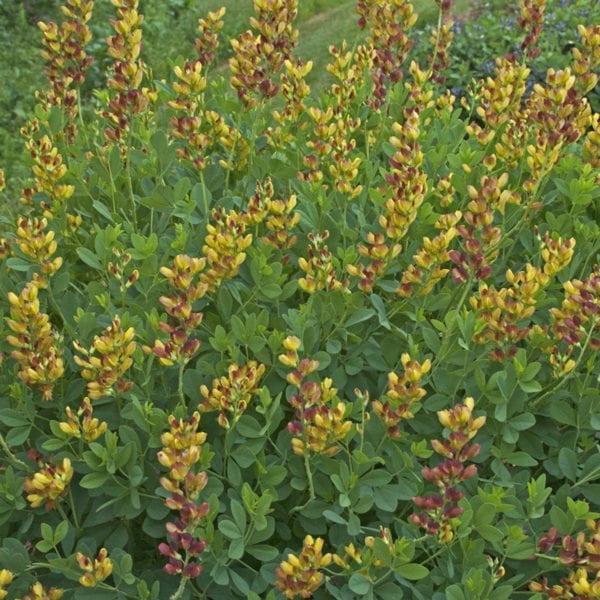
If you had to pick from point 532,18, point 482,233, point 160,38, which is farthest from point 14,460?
point 160,38

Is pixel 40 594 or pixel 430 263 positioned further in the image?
pixel 430 263

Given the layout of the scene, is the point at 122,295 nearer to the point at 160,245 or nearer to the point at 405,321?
the point at 160,245

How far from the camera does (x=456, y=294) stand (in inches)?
88.6

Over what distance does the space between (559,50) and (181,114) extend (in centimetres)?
451

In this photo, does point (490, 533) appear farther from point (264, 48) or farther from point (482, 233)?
point (264, 48)

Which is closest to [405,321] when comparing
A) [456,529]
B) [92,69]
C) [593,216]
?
[456,529]

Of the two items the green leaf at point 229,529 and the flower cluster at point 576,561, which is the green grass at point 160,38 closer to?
the green leaf at point 229,529

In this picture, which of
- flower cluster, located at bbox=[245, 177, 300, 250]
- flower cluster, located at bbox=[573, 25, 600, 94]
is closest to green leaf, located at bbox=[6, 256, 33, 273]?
flower cluster, located at bbox=[245, 177, 300, 250]

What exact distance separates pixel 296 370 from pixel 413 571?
0.46 metres

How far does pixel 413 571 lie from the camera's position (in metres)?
1.78

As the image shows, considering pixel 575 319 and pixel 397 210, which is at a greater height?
pixel 397 210

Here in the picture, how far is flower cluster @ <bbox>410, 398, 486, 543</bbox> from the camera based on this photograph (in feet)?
5.66

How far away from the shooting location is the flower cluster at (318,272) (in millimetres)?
2096

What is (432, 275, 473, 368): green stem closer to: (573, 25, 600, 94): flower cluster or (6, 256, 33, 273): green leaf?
(573, 25, 600, 94): flower cluster
